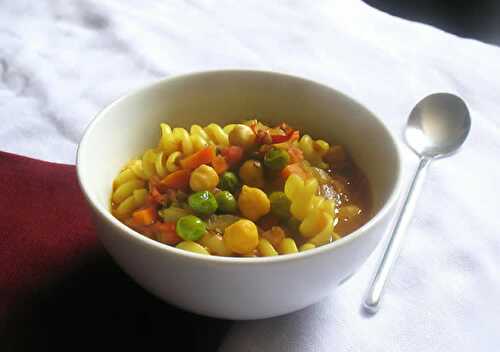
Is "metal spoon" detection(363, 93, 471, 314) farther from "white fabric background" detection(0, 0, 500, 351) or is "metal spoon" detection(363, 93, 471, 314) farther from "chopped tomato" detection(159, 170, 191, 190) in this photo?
"chopped tomato" detection(159, 170, 191, 190)

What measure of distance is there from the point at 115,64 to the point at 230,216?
0.79 metres

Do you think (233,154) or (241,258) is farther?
(233,154)

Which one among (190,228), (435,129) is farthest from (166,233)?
(435,129)

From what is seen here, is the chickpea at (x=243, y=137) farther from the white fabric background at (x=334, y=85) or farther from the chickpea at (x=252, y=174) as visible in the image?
the white fabric background at (x=334, y=85)

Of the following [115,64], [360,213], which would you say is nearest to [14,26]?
[115,64]

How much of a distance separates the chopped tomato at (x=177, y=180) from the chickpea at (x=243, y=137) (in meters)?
0.09

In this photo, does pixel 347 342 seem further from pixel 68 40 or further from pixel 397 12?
pixel 397 12

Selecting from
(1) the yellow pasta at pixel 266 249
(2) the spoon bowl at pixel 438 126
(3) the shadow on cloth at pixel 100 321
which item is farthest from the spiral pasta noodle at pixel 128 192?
(2) the spoon bowl at pixel 438 126

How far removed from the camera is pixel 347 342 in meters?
0.84

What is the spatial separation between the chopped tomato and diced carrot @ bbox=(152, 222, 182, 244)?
0.07 m

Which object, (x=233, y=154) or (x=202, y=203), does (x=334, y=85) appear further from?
(x=202, y=203)

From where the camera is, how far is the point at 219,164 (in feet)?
3.05

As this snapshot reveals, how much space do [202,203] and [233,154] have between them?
123mm

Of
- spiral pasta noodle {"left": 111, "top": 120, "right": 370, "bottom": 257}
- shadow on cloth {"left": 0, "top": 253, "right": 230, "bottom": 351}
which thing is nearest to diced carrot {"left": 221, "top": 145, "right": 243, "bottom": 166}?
spiral pasta noodle {"left": 111, "top": 120, "right": 370, "bottom": 257}
